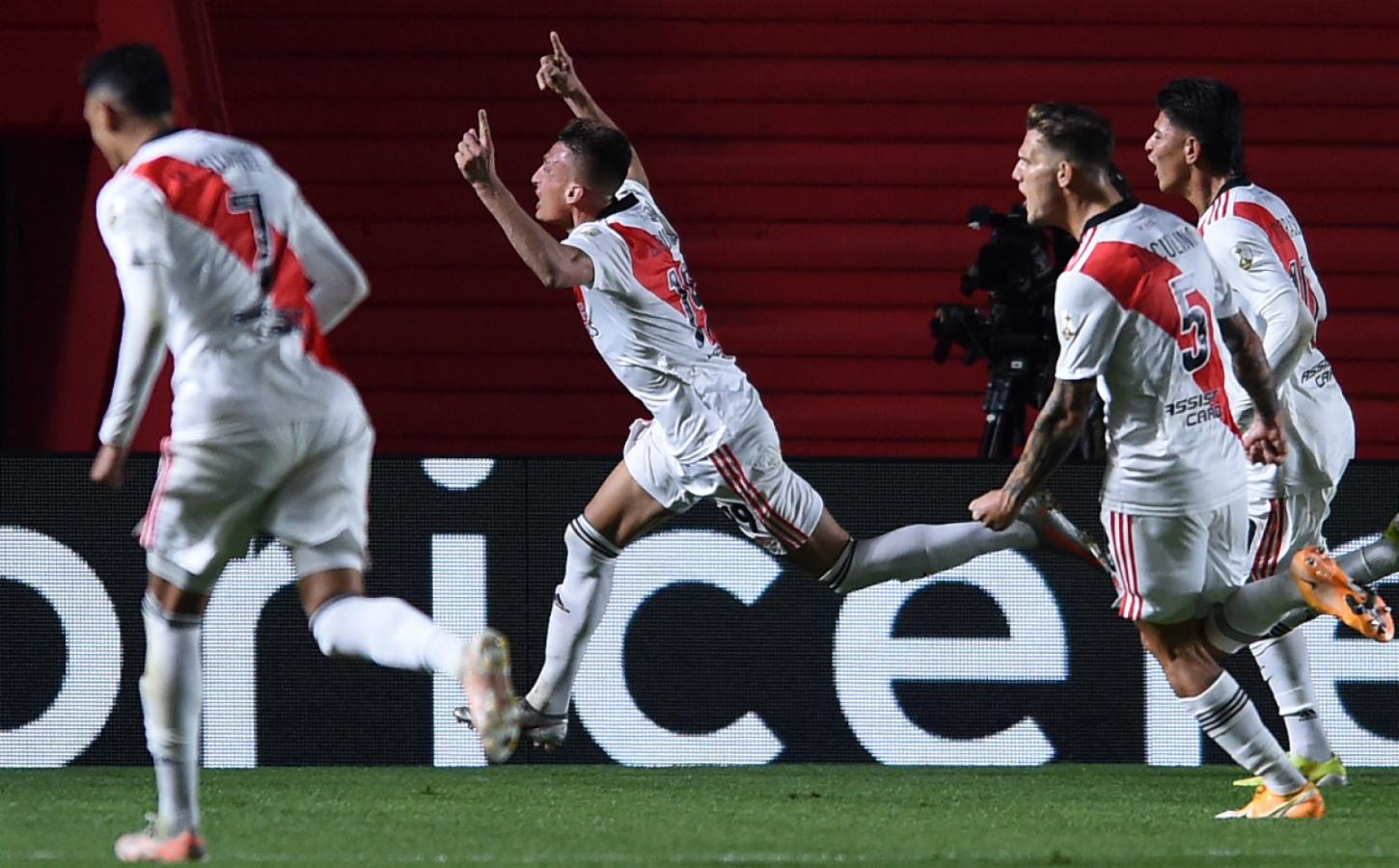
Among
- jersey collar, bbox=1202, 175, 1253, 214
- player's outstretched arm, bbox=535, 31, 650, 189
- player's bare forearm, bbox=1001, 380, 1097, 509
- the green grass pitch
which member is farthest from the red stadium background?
player's bare forearm, bbox=1001, 380, 1097, 509

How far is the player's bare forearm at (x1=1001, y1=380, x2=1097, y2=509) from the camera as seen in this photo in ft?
18.7

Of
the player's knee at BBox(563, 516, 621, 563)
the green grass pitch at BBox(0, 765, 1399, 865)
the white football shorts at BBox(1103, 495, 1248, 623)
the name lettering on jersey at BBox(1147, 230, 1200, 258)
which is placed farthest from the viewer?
the player's knee at BBox(563, 516, 621, 563)

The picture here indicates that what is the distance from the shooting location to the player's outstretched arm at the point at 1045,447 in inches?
225

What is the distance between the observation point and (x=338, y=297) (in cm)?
508

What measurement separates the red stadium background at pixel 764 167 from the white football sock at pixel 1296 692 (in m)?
3.70

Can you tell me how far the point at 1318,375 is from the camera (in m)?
7.00

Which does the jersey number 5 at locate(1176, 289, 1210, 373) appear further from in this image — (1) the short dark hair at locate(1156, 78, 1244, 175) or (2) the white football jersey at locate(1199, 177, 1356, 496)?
(1) the short dark hair at locate(1156, 78, 1244, 175)

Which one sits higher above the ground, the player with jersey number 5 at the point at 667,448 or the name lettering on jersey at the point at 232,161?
the name lettering on jersey at the point at 232,161

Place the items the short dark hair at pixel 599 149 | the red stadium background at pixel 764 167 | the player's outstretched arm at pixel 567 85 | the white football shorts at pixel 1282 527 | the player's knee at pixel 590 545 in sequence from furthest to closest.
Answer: the red stadium background at pixel 764 167 → the player's outstretched arm at pixel 567 85 → the player's knee at pixel 590 545 → the short dark hair at pixel 599 149 → the white football shorts at pixel 1282 527

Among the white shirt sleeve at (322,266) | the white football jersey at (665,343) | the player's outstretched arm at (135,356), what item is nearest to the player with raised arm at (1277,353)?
the white football jersey at (665,343)

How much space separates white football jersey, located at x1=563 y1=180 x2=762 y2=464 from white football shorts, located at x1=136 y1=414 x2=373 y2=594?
1910 millimetres

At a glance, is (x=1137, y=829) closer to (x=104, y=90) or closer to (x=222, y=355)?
(x=222, y=355)

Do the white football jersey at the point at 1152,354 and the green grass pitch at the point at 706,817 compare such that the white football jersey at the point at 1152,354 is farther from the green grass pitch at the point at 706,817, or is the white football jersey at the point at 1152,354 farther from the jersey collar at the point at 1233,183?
the green grass pitch at the point at 706,817

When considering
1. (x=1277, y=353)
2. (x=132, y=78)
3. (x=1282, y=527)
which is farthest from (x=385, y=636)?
(x=1282, y=527)
